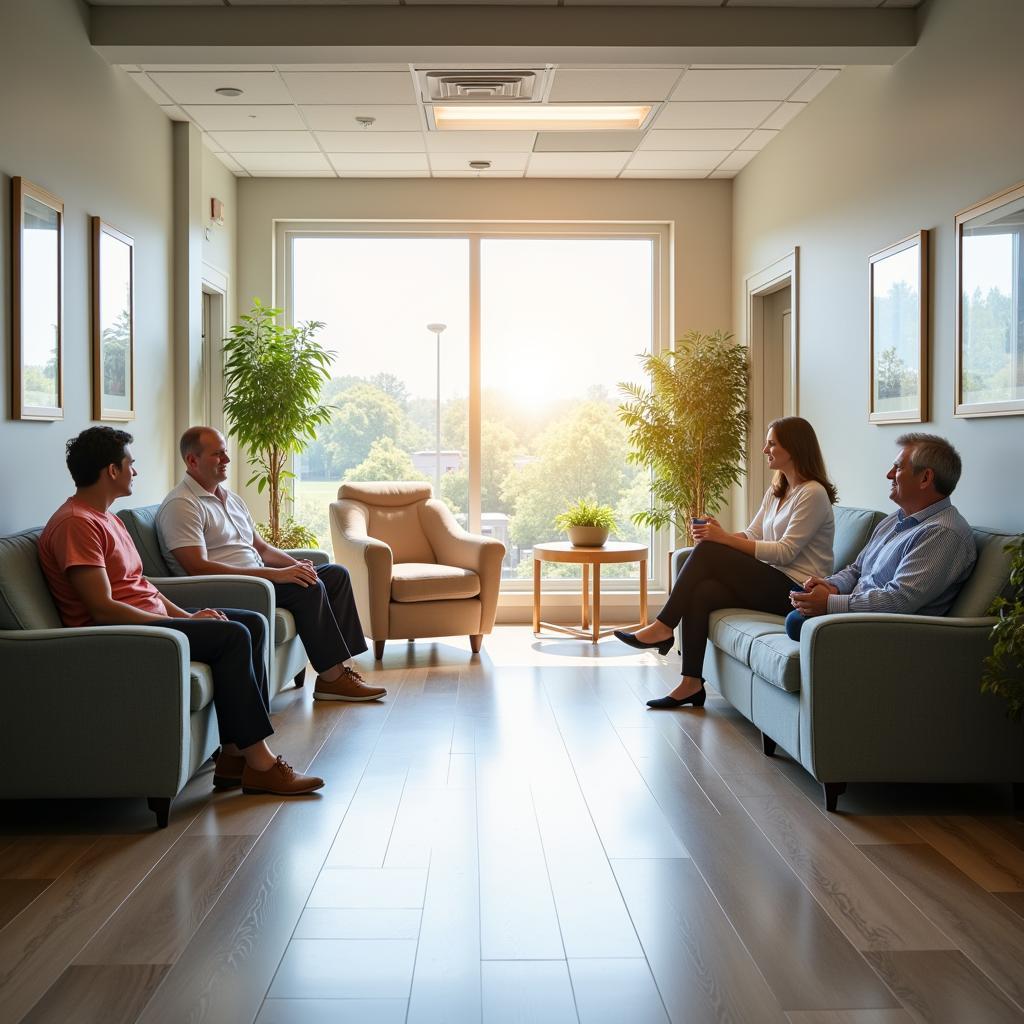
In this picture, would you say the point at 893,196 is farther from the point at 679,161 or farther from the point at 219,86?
the point at 219,86

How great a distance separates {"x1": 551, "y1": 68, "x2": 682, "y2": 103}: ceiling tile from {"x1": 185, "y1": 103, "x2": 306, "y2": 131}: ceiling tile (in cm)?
143

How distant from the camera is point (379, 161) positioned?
23.2 ft

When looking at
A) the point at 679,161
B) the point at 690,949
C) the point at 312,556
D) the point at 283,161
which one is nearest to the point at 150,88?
the point at 283,161

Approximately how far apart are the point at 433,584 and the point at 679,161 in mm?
3117

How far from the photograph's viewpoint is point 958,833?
324 centimetres

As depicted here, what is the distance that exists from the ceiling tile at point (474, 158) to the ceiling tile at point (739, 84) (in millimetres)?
1449

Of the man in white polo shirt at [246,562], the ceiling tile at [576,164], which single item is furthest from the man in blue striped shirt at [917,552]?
Result: the ceiling tile at [576,164]

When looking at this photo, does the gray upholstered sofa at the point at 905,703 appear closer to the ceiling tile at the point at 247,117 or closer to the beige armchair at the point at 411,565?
the beige armchair at the point at 411,565

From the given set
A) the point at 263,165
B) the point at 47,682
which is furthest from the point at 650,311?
the point at 47,682

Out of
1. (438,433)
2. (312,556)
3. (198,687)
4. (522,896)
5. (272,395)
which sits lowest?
(522,896)

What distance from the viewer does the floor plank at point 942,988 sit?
213cm

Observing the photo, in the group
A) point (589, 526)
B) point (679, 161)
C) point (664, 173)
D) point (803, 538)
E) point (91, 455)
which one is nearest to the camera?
point (91, 455)

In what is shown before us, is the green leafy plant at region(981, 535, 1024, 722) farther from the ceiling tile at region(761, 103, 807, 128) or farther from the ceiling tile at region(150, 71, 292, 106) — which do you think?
the ceiling tile at region(150, 71, 292, 106)

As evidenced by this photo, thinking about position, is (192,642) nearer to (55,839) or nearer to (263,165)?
(55,839)
